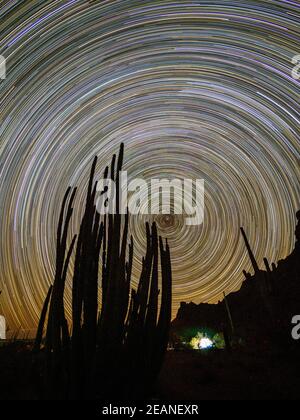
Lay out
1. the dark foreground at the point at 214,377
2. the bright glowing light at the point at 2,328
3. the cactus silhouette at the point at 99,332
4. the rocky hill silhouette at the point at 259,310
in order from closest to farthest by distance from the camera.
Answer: the cactus silhouette at the point at 99,332 < the dark foreground at the point at 214,377 < the rocky hill silhouette at the point at 259,310 < the bright glowing light at the point at 2,328

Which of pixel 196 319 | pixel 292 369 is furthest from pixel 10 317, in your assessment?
pixel 292 369

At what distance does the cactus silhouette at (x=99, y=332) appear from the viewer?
3.40m

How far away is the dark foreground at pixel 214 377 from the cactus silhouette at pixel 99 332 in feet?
2.31

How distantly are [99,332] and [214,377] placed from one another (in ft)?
8.64

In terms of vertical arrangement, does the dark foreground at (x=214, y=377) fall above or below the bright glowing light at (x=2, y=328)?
below

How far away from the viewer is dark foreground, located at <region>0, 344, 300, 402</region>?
434 centimetres

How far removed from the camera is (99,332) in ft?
11.8

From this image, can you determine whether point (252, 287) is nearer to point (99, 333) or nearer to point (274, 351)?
point (274, 351)

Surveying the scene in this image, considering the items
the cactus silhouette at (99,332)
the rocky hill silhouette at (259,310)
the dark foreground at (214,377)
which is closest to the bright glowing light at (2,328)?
the dark foreground at (214,377)

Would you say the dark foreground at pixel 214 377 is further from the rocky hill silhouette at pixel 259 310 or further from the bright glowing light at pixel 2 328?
the bright glowing light at pixel 2 328

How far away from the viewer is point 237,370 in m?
5.59

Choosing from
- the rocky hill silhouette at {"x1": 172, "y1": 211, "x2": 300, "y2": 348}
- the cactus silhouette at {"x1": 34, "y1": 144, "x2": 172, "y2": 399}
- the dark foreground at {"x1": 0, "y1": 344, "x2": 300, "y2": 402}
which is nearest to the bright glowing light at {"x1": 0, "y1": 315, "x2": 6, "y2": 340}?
the dark foreground at {"x1": 0, "y1": 344, "x2": 300, "y2": 402}

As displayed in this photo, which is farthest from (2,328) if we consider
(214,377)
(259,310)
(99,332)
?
(259,310)

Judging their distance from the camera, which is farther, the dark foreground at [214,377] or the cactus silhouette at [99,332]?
the dark foreground at [214,377]
